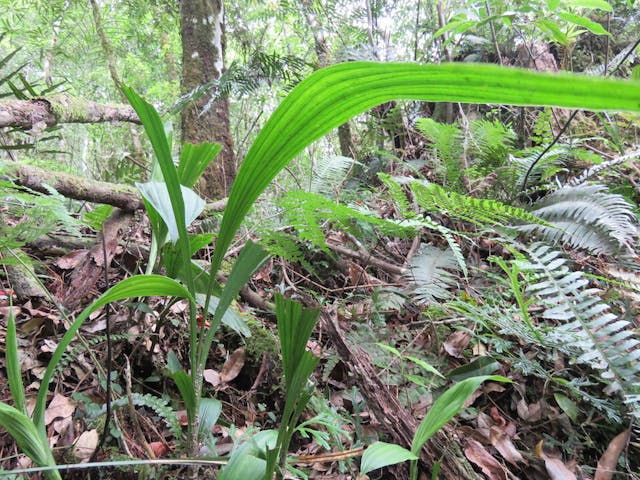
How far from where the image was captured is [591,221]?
4.38 ft

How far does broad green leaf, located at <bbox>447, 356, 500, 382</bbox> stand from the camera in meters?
1.02

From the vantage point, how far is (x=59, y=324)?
1.07 metres

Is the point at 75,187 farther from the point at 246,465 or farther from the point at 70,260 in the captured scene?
the point at 246,465

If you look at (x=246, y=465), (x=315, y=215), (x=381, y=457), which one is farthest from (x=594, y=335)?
(x=246, y=465)

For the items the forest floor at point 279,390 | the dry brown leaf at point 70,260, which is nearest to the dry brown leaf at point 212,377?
the forest floor at point 279,390

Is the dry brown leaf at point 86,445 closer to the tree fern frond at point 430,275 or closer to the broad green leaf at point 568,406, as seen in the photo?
the tree fern frond at point 430,275

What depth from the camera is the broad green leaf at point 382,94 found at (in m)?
0.22

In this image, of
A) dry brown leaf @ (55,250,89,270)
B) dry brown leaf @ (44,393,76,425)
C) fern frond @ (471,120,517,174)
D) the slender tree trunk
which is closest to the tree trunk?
the slender tree trunk

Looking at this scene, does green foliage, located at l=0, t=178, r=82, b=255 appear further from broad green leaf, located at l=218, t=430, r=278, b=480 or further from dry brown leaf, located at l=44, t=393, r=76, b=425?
broad green leaf, located at l=218, t=430, r=278, b=480

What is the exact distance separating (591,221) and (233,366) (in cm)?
131

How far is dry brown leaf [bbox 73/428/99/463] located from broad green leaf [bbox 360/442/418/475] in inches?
20.6

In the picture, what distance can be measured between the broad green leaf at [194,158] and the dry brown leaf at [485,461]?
878 millimetres

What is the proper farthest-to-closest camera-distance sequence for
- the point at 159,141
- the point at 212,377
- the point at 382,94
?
the point at 212,377, the point at 159,141, the point at 382,94

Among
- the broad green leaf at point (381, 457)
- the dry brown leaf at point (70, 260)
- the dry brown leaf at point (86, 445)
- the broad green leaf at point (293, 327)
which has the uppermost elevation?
the broad green leaf at point (293, 327)
